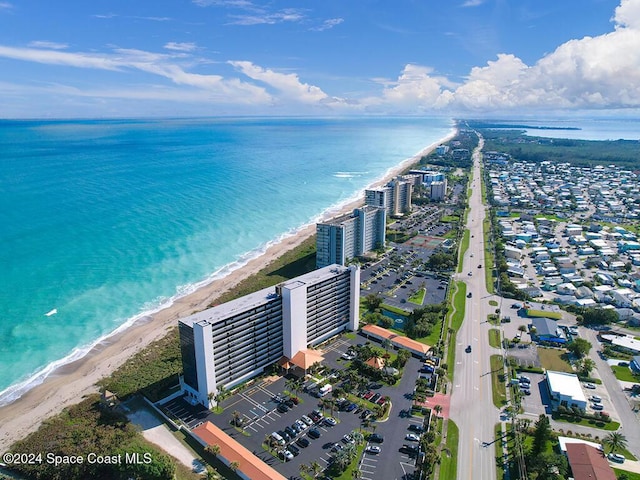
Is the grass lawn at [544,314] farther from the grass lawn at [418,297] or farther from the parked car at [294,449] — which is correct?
the parked car at [294,449]

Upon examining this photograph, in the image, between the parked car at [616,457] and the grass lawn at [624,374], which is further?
the grass lawn at [624,374]

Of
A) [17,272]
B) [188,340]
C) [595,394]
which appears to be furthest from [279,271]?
[595,394]

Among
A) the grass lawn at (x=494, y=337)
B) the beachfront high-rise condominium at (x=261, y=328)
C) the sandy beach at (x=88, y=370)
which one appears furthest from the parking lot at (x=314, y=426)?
the sandy beach at (x=88, y=370)

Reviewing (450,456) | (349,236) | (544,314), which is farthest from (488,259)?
(450,456)

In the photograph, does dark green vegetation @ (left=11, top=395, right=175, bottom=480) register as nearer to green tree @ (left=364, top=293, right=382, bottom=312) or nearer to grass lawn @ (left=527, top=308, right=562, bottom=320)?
green tree @ (left=364, top=293, right=382, bottom=312)

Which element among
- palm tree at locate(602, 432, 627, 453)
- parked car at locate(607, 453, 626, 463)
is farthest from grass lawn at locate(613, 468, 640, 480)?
palm tree at locate(602, 432, 627, 453)

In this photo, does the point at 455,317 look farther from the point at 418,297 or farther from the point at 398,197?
the point at 398,197
